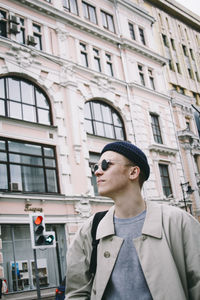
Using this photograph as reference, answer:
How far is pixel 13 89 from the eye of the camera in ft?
49.9

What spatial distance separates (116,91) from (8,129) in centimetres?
879

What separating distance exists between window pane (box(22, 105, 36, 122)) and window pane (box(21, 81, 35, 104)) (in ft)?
1.08

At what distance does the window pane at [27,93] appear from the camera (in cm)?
1557

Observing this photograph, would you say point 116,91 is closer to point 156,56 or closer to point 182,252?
point 156,56

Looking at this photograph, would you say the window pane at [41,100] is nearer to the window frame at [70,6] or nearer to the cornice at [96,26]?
the cornice at [96,26]

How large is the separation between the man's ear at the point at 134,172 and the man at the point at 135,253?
0.08 meters

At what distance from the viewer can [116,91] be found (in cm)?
2052

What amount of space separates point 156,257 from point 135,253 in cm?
15

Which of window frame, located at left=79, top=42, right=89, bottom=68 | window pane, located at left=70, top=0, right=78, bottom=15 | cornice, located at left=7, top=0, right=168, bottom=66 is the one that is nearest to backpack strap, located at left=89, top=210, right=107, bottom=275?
cornice, located at left=7, top=0, right=168, bottom=66

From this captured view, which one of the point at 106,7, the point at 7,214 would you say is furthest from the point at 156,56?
the point at 7,214

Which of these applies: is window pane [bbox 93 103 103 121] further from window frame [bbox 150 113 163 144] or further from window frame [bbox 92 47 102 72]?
window frame [bbox 150 113 163 144]

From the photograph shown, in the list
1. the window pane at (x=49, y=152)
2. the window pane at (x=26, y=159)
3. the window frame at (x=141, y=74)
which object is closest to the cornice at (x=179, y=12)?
the window frame at (x=141, y=74)

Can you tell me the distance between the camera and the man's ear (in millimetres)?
2474

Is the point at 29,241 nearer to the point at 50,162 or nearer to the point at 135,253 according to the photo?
the point at 50,162
